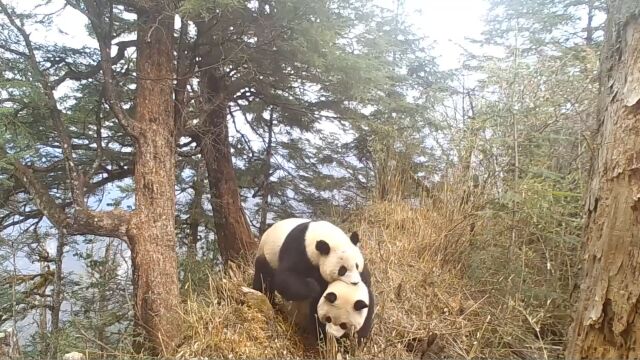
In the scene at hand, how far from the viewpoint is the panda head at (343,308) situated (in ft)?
4.66

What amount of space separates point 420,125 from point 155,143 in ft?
5.24

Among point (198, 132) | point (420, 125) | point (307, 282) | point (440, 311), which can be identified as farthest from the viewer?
point (420, 125)

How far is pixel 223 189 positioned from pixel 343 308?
1476mm

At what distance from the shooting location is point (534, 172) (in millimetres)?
1931

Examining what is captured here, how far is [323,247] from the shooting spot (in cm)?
149

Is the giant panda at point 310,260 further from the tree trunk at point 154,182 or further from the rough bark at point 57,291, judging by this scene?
the rough bark at point 57,291

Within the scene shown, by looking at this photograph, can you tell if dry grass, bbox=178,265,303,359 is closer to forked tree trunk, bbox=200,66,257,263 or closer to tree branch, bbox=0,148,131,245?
tree branch, bbox=0,148,131,245

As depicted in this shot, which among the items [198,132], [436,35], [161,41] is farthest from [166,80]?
[436,35]

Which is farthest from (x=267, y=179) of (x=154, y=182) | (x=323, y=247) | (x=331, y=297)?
Result: (x=331, y=297)

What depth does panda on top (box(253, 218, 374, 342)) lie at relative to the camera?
143 centimetres

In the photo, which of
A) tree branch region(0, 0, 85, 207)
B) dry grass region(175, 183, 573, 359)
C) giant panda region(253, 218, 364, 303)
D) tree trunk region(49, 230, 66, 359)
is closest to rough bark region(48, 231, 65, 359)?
tree trunk region(49, 230, 66, 359)

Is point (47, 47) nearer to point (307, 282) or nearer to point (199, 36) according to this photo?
point (199, 36)

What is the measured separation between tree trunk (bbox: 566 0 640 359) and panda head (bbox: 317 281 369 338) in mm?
676

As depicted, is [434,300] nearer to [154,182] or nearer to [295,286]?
[295,286]
